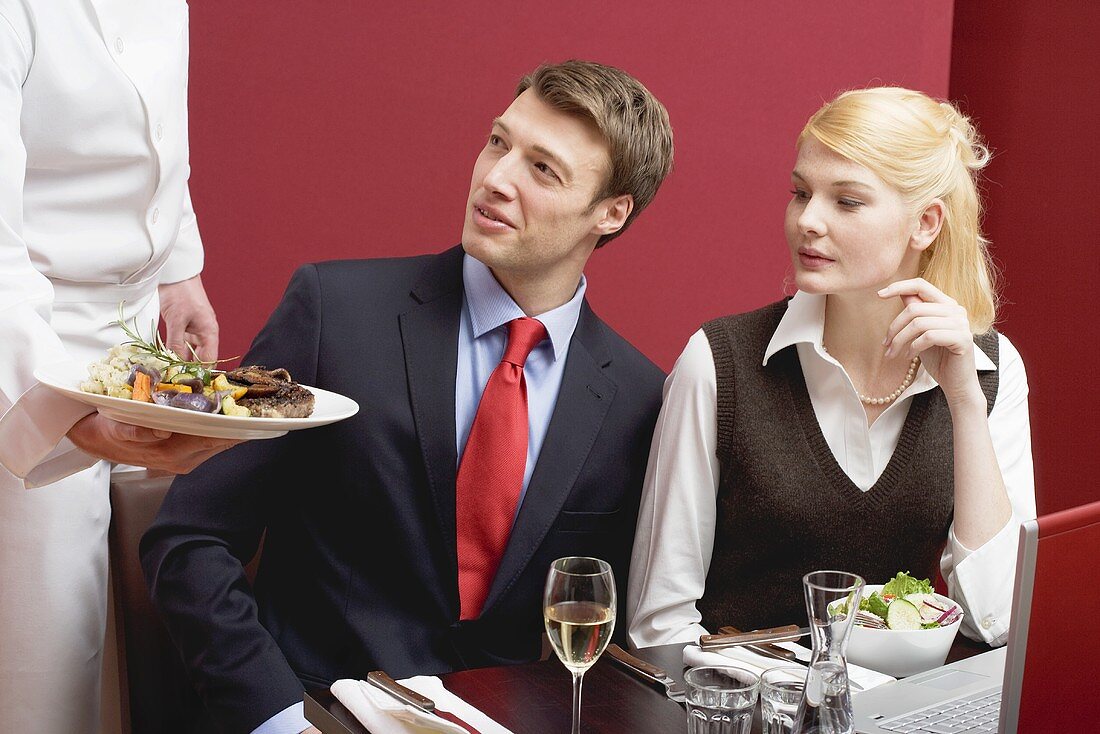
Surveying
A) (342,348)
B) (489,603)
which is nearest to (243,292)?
(342,348)

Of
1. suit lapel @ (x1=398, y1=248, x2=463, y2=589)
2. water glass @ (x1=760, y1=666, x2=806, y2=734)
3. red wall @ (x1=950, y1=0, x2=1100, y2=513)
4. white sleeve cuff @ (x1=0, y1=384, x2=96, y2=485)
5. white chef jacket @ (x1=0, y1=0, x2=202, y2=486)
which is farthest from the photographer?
red wall @ (x1=950, y1=0, x2=1100, y2=513)

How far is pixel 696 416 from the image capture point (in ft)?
6.22

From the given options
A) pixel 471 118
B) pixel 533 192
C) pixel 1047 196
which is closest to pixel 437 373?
pixel 533 192

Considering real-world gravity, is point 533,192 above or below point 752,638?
above

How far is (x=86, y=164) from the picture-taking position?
1.79m

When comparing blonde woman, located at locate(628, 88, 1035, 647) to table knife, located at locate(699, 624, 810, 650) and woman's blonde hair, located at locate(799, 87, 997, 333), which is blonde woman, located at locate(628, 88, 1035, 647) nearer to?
woman's blonde hair, located at locate(799, 87, 997, 333)

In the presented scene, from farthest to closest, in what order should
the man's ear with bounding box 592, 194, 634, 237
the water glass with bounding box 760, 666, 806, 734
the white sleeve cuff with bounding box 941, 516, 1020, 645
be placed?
1. the man's ear with bounding box 592, 194, 634, 237
2. the white sleeve cuff with bounding box 941, 516, 1020, 645
3. the water glass with bounding box 760, 666, 806, 734

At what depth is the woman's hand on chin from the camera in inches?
69.8

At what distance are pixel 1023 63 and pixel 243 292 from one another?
7.46 feet

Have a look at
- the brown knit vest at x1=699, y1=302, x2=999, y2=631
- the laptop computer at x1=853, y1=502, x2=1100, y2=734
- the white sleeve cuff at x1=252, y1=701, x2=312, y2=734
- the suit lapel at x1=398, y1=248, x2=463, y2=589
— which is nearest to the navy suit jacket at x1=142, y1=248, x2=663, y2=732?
the suit lapel at x1=398, y1=248, x2=463, y2=589

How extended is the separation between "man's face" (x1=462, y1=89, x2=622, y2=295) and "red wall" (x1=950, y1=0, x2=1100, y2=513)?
1.87 meters

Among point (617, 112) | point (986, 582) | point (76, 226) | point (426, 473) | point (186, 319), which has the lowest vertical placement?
point (986, 582)

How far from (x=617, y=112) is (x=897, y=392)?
0.66m

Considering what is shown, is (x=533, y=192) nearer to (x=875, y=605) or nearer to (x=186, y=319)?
(x=186, y=319)
